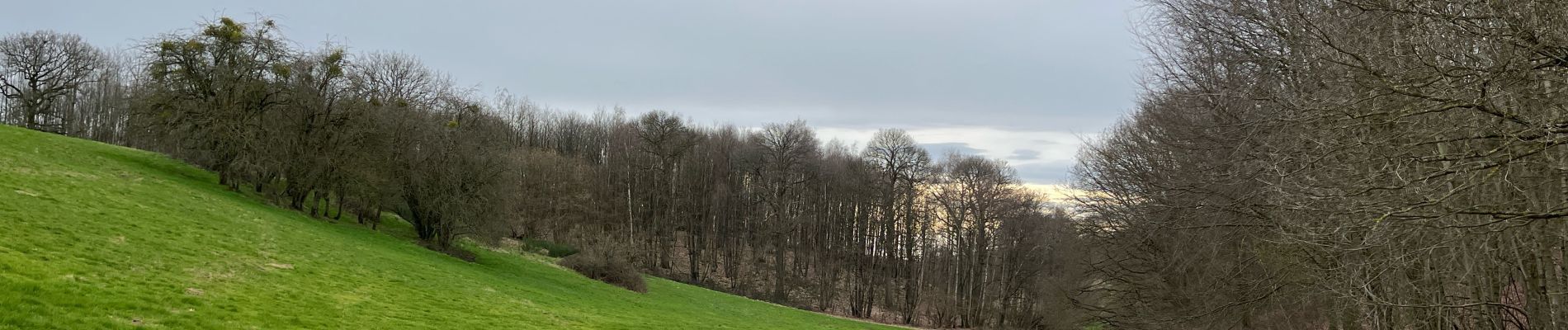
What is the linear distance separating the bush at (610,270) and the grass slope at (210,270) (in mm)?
3954

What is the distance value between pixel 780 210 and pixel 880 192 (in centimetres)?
807

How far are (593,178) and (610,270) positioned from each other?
2583 centimetres

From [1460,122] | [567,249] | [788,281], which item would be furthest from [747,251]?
[1460,122]

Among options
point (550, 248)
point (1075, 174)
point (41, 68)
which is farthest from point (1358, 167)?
point (41, 68)

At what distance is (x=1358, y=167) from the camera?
7.54m

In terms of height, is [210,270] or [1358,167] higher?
[1358,167]

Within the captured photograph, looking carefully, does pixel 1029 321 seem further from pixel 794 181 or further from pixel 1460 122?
pixel 1460 122

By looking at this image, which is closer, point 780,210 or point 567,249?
point 567,249

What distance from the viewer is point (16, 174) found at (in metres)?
17.9

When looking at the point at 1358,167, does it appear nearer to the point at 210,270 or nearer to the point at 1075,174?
the point at 210,270

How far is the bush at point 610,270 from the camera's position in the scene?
3550cm

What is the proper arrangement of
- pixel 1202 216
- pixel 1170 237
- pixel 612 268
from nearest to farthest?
pixel 1202 216 < pixel 1170 237 < pixel 612 268

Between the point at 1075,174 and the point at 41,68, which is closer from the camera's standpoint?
the point at 1075,174

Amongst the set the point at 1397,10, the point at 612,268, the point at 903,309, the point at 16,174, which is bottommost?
the point at 903,309
